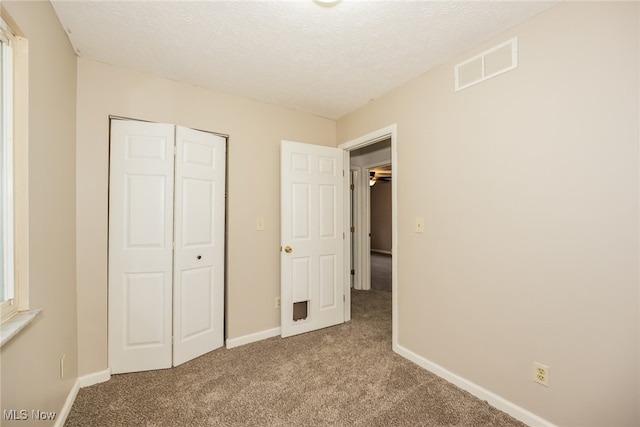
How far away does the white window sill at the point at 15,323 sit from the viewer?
3.42 feet

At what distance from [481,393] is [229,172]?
272 cm

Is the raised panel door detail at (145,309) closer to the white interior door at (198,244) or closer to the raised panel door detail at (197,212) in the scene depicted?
the white interior door at (198,244)

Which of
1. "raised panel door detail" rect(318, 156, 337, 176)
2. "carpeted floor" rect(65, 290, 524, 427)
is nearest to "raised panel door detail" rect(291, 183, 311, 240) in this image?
"raised panel door detail" rect(318, 156, 337, 176)

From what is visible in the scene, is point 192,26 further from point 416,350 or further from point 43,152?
point 416,350

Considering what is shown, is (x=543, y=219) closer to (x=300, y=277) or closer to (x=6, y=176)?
(x=300, y=277)

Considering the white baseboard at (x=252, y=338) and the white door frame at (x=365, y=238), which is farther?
the white door frame at (x=365, y=238)

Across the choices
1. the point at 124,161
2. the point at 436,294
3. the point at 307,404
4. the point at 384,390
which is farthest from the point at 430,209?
the point at 124,161

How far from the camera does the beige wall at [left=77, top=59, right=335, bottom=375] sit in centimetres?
206

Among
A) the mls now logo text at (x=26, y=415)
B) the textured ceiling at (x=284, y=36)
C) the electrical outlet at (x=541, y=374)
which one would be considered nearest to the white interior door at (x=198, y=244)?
the textured ceiling at (x=284, y=36)

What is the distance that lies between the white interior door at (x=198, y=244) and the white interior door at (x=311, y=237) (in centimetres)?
63

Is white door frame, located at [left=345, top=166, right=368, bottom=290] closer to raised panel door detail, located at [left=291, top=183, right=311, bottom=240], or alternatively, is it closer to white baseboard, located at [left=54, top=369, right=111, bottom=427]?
raised panel door detail, located at [left=291, top=183, right=311, bottom=240]

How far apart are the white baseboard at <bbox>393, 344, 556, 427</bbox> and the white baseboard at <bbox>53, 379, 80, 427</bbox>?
8.02 feet

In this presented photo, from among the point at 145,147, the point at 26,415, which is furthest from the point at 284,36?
the point at 26,415

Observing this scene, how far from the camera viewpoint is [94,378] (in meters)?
2.06
